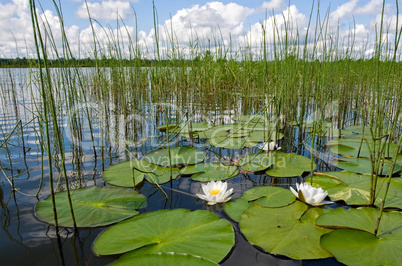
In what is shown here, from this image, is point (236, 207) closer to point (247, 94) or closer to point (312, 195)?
point (312, 195)

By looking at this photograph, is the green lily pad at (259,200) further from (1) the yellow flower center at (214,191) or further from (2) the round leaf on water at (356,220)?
(2) the round leaf on water at (356,220)

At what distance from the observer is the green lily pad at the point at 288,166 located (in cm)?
185

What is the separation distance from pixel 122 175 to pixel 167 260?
1.07 metres

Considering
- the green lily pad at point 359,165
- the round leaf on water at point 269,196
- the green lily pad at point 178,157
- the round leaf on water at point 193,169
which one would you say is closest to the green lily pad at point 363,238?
the round leaf on water at point 269,196

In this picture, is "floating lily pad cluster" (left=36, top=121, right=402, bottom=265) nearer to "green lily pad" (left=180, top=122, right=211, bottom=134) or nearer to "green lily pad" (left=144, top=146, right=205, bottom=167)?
"green lily pad" (left=144, top=146, right=205, bottom=167)

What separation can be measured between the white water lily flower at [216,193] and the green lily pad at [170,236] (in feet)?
0.56

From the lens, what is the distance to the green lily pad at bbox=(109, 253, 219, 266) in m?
0.86

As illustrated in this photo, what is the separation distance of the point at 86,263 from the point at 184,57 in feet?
12.0

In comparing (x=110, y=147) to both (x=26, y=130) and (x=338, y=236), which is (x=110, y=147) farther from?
(x=338, y=236)

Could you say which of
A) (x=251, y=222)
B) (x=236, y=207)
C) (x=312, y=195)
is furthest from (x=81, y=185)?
(x=312, y=195)

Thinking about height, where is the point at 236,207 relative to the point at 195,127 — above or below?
below

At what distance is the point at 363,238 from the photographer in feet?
3.51

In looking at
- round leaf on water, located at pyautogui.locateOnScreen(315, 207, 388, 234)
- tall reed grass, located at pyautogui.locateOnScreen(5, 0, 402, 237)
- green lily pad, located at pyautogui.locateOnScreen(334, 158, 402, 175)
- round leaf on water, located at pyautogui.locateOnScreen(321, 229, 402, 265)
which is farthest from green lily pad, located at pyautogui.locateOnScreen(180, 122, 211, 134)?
round leaf on water, located at pyautogui.locateOnScreen(321, 229, 402, 265)

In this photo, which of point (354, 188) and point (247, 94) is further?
point (247, 94)
